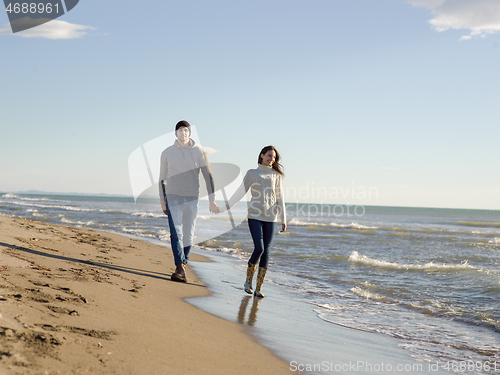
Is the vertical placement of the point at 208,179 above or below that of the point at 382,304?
above

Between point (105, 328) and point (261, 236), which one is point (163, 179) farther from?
point (105, 328)

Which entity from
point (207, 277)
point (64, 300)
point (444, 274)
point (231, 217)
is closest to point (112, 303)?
point (64, 300)

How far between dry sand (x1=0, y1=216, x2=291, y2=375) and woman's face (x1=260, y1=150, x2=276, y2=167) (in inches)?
75.4

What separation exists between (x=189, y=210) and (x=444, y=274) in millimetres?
6276

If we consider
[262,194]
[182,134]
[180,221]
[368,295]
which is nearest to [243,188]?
[262,194]

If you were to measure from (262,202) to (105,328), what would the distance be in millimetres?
2663

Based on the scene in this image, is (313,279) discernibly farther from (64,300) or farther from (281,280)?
(64,300)

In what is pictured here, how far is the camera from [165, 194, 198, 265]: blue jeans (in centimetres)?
488

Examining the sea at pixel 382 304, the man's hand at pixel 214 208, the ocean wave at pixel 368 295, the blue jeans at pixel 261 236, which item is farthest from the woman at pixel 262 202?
the ocean wave at pixel 368 295

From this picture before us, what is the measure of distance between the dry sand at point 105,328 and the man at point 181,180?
829 mm

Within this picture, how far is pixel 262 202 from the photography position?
15.8 feet

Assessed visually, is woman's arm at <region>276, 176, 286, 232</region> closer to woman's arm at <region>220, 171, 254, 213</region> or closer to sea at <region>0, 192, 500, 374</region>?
woman's arm at <region>220, 171, 254, 213</region>

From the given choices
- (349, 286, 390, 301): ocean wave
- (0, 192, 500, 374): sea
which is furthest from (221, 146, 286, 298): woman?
(349, 286, 390, 301): ocean wave

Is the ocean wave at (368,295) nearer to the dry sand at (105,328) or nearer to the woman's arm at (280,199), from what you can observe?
the woman's arm at (280,199)
